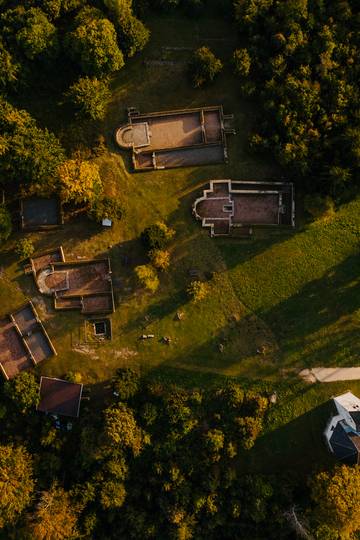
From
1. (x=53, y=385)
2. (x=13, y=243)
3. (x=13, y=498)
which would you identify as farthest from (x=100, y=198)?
(x=13, y=498)

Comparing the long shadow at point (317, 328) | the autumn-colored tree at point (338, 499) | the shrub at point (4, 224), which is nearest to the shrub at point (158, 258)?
the long shadow at point (317, 328)

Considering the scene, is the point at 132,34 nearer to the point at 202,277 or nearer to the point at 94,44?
the point at 94,44

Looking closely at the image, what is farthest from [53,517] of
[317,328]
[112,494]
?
[317,328]

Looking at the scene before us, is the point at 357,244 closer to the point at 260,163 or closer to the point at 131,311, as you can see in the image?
the point at 260,163

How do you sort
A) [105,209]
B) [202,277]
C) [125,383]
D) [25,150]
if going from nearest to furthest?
[25,150] < [125,383] < [105,209] < [202,277]

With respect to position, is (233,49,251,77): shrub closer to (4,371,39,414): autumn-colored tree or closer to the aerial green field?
the aerial green field

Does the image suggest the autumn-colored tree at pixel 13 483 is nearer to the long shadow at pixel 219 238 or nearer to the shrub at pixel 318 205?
the long shadow at pixel 219 238

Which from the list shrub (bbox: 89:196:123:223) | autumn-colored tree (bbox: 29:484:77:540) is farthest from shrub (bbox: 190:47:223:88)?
autumn-colored tree (bbox: 29:484:77:540)
